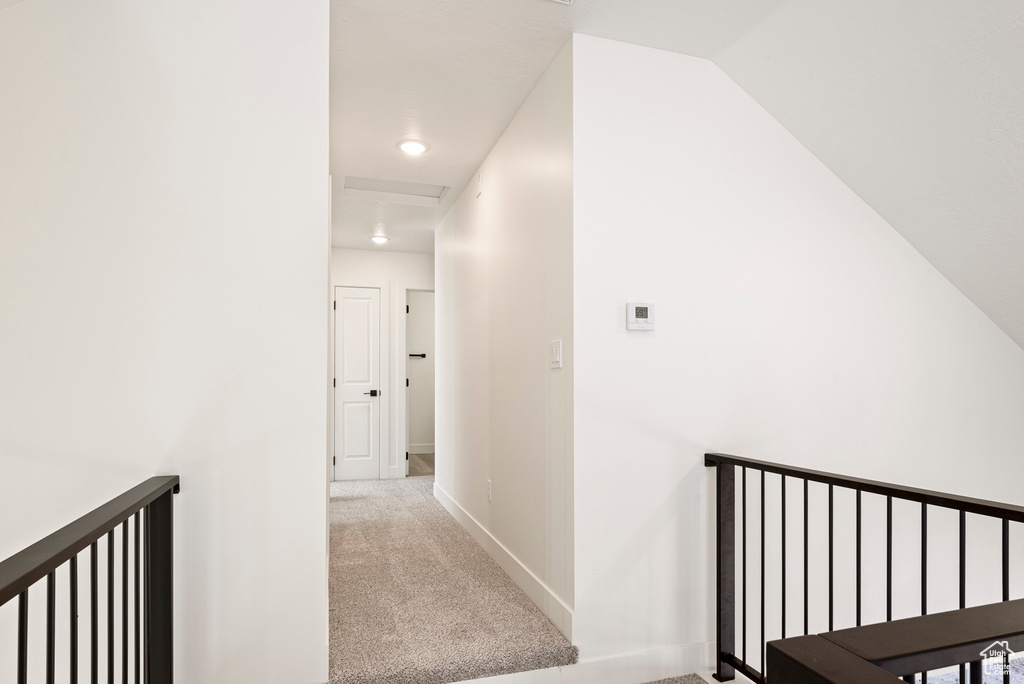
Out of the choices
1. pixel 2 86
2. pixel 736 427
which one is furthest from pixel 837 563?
pixel 2 86

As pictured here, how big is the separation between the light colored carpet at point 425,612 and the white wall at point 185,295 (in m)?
0.35

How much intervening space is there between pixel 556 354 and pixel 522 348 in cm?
48

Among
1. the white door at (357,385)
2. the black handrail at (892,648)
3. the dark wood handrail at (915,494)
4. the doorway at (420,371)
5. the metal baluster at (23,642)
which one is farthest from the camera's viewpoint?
the doorway at (420,371)

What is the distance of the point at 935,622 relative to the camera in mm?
510

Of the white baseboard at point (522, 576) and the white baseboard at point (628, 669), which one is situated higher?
the white baseboard at point (522, 576)

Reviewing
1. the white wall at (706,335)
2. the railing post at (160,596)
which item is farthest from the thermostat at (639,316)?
the railing post at (160,596)

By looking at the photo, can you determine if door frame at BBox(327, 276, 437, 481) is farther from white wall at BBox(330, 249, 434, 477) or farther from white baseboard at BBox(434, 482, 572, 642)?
white baseboard at BBox(434, 482, 572, 642)

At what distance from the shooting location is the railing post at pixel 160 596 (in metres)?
1.76

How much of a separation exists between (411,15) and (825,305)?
82.9 inches

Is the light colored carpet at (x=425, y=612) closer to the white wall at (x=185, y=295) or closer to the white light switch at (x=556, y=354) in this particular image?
the white wall at (x=185, y=295)

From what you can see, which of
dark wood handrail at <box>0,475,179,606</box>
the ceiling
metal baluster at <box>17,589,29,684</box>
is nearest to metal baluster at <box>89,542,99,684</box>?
dark wood handrail at <box>0,475,179,606</box>

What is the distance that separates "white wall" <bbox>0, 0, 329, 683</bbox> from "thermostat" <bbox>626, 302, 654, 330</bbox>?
3.78ft

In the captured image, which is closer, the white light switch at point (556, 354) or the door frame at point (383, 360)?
the white light switch at point (556, 354)

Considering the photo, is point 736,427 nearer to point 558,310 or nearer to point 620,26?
point 558,310
